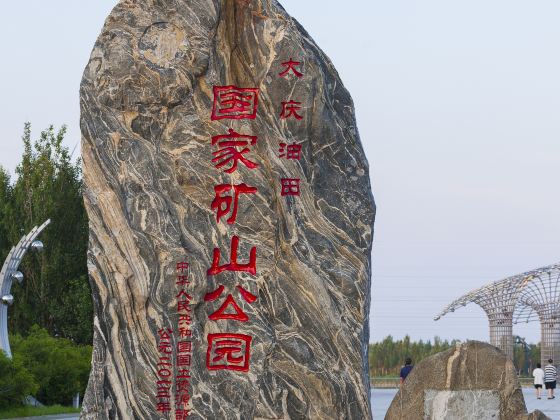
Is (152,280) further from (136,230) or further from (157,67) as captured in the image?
(157,67)

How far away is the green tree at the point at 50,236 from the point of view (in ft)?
83.9

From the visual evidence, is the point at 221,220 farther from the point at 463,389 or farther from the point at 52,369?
the point at 52,369

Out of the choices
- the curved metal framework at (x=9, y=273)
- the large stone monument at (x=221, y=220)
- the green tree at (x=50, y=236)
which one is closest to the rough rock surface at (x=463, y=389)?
the large stone monument at (x=221, y=220)

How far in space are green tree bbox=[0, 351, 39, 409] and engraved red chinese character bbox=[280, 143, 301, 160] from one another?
872cm

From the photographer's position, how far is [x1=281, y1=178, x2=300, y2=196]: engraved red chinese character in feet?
27.8

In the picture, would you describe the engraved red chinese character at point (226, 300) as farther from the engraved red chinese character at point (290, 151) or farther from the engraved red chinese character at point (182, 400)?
the engraved red chinese character at point (290, 151)

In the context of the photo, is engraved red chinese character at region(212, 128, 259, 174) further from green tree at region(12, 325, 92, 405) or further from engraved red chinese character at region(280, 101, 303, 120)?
green tree at region(12, 325, 92, 405)

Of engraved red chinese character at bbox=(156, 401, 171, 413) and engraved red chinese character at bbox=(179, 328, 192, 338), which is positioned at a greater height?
engraved red chinese character at bbox=(179, 328, 192, 338)

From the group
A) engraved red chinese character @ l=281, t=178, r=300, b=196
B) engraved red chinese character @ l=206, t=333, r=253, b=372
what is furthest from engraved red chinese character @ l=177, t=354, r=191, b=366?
engraved red chinese character @ l=281, t=178, r=300, b=196

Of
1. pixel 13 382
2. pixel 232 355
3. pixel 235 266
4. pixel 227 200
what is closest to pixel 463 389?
pixel 232 355

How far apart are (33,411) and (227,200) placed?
9.69m

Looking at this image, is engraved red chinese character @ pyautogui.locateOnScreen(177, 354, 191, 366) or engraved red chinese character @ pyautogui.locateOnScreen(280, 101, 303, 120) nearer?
engraved red chinese character @ pyautogui.locateOnScreen(177, 354, 191, 366)

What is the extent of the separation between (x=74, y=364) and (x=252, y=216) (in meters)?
11.7

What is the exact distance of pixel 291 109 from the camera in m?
8.59
